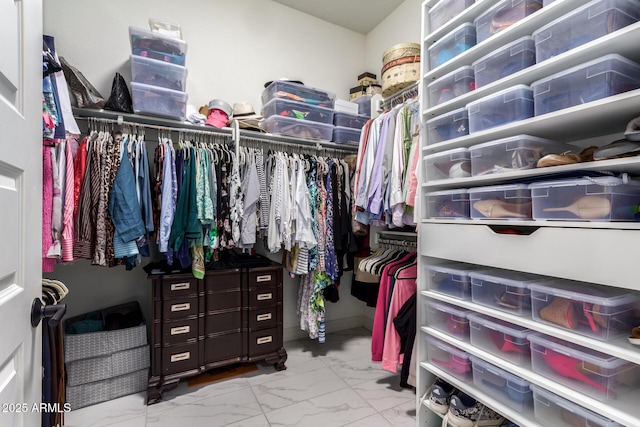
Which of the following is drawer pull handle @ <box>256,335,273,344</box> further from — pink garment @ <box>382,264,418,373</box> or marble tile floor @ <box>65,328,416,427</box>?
pink garment @ <box>382,264,418,373</box>

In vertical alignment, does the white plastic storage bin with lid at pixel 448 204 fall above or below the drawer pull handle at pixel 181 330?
above

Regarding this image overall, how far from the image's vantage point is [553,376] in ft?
3.41

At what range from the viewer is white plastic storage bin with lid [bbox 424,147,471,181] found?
4.59 ft

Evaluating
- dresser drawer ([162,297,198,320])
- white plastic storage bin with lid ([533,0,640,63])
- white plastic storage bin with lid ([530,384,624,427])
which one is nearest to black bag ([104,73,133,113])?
dresser drawer ([162,297,198,320])

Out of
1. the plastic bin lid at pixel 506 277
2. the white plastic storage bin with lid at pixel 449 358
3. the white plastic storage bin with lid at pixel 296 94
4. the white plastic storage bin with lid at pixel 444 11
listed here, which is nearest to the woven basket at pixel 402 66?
the white plastic storage bin with lid at pixel 444 11

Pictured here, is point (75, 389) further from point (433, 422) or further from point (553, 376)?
point (553, 376)

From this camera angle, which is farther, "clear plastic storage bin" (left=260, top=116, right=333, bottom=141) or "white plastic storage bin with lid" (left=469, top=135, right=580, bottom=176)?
"clear plastic storage bin" (left=260, top=116, right=333, bottom=141)

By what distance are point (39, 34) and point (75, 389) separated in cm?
194

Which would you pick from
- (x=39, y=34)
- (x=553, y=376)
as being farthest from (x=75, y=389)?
(x=553, y=376)

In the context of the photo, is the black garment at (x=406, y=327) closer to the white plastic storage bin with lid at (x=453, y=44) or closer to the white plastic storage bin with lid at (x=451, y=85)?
the white plastic storage bin with lid at (x=451, y=85)

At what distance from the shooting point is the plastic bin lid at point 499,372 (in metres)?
1.13

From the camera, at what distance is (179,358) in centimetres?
193

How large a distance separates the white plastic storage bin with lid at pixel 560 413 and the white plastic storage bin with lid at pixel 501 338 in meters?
0.11

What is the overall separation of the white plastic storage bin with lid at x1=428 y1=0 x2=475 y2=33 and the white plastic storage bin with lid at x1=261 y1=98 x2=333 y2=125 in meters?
1.08
